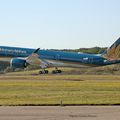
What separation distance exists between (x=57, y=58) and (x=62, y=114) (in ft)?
206

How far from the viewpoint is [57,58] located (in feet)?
275

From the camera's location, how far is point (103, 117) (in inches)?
782

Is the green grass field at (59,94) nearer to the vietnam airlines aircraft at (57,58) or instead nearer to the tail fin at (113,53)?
the vietnam airlines aircraft at (57,58)

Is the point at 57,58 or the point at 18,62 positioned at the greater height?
the point at 57,58

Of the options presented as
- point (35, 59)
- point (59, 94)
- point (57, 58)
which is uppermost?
point (57, 58)

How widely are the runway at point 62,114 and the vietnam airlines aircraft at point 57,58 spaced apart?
5820cm

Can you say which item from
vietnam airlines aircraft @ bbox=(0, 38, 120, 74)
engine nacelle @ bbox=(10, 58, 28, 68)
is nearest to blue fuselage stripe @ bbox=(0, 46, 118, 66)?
vietnam airlines aircraft @ bbox=(0, 38, 120, 74)

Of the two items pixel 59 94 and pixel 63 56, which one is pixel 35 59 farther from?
pixel 59 94

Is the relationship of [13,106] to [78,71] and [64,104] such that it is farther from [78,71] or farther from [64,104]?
[78,71]

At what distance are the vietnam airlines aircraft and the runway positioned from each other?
58.2 m

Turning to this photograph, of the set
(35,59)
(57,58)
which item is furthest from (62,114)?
(35,59)

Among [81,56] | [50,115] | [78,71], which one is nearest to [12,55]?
[81,56]

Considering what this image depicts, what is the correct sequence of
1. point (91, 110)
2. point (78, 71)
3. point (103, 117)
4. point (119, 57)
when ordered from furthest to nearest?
point (78, 71), point (119, 57), point (91, 110), point (103, 117)

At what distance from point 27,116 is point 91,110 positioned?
3.86m
